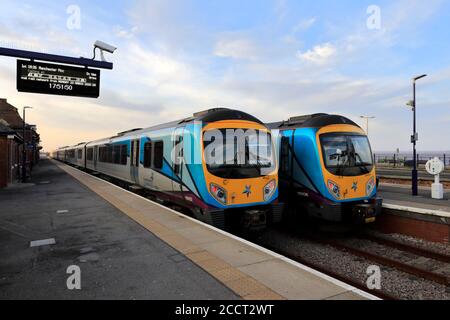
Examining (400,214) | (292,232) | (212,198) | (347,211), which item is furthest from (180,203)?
(400,214)

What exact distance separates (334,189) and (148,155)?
6.43m

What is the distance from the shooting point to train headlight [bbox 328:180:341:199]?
334 inches

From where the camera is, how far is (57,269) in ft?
15.7

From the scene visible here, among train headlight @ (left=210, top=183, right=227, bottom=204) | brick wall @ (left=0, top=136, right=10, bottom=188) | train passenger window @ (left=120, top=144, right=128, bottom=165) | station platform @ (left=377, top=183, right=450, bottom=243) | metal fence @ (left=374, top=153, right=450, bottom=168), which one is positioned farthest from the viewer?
metal fence @ (left=374, top=153, right=450, bottom=168)

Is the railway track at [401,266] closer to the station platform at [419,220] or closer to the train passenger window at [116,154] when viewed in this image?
the station platform at [419,220]

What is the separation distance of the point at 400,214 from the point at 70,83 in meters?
11.8

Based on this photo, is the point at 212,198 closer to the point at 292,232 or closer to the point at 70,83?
the point at 292,232

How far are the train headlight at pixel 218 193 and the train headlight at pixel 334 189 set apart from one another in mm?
3147

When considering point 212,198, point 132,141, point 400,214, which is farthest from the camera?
point 132,141

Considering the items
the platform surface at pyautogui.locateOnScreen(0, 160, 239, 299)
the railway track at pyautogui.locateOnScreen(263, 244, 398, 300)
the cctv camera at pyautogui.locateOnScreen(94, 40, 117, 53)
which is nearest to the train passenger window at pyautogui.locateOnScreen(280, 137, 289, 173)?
the railway track at pyautogui.locateOnScreen(263, 244, 398, 300)

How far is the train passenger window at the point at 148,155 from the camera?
10795mm

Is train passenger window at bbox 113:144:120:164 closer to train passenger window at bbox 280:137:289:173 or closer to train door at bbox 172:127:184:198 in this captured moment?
train door at bbox 172:127:184:198

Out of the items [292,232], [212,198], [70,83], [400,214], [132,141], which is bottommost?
[292,232]
